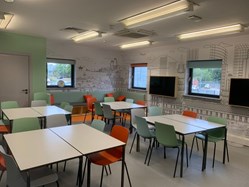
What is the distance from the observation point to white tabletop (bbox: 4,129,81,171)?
5.77 feet

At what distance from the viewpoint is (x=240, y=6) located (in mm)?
2842

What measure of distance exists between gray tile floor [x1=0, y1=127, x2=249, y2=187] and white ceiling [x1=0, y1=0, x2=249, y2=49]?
2526 mm

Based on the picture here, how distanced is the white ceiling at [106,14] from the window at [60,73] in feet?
6.77

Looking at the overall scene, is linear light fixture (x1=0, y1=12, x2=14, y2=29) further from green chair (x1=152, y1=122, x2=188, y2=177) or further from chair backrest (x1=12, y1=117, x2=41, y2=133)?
green chair (x1=152, y1=122, x2=188, y2=177)

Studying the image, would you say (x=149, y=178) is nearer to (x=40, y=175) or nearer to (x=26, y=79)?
(x=40, y=175)

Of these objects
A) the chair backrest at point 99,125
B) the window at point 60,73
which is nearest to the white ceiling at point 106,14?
the chair backrest at point 99,125

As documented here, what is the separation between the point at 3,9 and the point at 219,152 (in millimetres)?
4832

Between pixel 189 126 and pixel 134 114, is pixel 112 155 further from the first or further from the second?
pixel 134 114

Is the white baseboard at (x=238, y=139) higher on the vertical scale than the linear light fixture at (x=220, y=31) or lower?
lower

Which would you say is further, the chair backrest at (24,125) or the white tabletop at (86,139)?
the chair backrest at (24,125)

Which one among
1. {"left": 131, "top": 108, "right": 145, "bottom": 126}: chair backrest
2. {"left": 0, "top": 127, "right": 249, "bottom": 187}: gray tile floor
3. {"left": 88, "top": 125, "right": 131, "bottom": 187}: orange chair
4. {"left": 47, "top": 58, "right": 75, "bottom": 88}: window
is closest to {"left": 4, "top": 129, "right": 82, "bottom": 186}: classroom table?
{"left": 88, "top": 125, "right": 131, "bottom": 187}: orange chair

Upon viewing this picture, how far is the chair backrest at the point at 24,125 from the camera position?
2.75m

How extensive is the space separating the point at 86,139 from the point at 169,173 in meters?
1.51

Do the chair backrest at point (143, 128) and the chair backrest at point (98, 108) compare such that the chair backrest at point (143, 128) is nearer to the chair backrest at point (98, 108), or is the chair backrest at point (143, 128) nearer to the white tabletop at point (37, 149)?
the white tabletop at point (37, 149)
